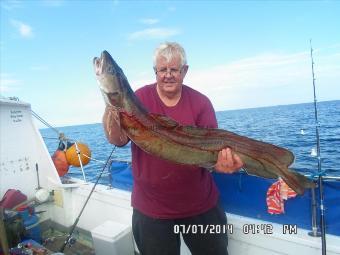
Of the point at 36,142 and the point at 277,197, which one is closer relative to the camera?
the point at 277,197

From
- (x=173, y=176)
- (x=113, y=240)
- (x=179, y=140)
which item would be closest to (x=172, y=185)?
(x=173, y=176)

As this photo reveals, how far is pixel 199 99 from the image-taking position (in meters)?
3.83

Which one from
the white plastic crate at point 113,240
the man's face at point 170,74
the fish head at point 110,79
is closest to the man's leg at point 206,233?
the man's face at point 170,74

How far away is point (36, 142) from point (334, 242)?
6.79 meters

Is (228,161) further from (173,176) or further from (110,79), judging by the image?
(110,79)

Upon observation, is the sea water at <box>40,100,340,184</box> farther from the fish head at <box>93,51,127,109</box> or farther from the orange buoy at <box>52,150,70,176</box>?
the fish head at <box>93,51,127,109</box>

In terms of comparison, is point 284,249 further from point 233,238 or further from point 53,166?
point 53,166

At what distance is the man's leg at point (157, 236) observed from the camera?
3.75 m

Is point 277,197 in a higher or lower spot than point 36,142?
lower

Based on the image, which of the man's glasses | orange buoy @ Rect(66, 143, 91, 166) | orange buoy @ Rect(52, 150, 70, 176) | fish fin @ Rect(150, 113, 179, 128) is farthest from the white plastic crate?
the man's glasses

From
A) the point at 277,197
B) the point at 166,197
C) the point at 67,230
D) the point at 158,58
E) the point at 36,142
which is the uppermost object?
the point at 158,58

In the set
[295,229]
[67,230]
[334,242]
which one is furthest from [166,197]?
[67,230]

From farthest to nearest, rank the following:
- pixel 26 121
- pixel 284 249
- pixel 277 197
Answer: pixel 26 121, pixel 277 197, pixel 284 249

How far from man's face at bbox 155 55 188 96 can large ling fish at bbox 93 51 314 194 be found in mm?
489
